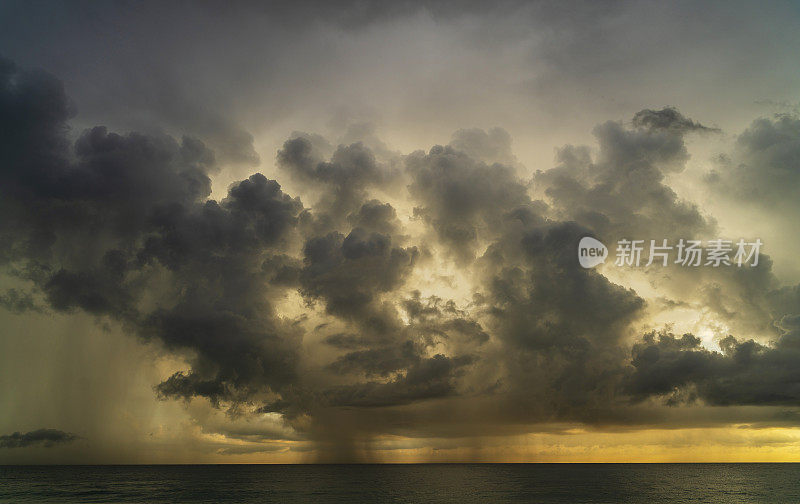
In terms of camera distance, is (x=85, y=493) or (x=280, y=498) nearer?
(x=280, y=498)

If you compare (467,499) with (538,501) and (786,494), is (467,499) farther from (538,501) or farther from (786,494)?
(786,494)

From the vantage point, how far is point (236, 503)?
139000 millimetres

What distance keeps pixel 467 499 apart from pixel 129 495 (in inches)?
4030

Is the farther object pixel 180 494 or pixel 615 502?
pixel 180 494

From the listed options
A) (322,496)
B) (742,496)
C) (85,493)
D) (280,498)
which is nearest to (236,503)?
(280,498)

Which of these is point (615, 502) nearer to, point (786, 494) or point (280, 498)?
point (786, 494)

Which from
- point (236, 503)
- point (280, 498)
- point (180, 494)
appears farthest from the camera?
point (180, 494)

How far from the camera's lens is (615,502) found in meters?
142

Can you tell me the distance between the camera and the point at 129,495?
15962 centimetres

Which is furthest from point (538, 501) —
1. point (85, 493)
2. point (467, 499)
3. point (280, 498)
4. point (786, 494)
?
point (85, 493)

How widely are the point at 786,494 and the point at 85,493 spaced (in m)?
223

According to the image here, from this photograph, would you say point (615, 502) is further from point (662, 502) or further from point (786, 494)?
point (786, 494)

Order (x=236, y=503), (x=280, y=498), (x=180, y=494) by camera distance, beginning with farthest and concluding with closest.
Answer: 1. (x=180, y=494)
2. (x=280, y=498)
3. (x=236, y=503)

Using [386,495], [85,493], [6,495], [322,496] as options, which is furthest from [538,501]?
[6,495]
